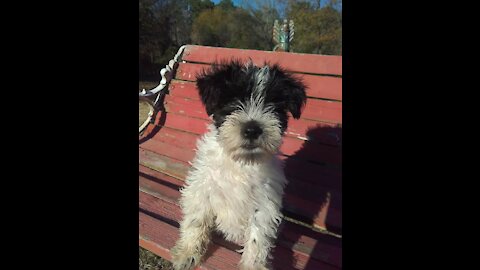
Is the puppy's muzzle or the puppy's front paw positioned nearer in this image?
the puppy's muzzle

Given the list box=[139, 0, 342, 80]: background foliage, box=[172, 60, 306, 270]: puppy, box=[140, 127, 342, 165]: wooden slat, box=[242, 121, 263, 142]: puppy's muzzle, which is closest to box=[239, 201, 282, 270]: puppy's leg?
box=[172, 60, 306, 270]: puppy

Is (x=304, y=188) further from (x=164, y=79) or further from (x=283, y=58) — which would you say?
(x=164, y=79)

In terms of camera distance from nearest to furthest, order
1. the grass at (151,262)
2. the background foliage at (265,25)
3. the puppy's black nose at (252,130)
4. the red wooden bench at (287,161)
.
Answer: the puppy's black nose at (252,130) < the red wooden bench at (287,161) < the grass at (151,262) < the background foliage at (265,25)

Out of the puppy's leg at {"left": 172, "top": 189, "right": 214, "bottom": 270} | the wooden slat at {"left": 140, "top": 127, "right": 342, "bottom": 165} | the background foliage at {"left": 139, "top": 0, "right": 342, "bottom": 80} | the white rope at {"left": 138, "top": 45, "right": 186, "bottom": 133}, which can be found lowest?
the puppy's leg at {"left": 172, "top": 189, "right": 214, "bottom": 270}

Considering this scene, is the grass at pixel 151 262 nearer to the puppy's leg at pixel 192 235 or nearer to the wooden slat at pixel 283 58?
the puppy's leg at pixel 192 235

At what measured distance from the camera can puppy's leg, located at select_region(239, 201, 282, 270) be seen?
237 cm

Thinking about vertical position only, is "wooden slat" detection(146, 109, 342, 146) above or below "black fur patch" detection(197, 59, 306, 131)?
below

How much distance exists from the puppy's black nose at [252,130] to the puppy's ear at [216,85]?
0.90 feet

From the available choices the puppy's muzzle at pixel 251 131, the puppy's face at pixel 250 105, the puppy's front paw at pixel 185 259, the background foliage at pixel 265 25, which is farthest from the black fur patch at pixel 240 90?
the background foliage at pixel 265 25

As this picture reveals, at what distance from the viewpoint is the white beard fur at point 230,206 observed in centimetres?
244

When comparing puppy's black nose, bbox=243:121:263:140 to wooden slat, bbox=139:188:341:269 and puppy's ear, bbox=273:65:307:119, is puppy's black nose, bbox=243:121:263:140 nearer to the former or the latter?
puppy's ear, bbox=273:65:307:119
